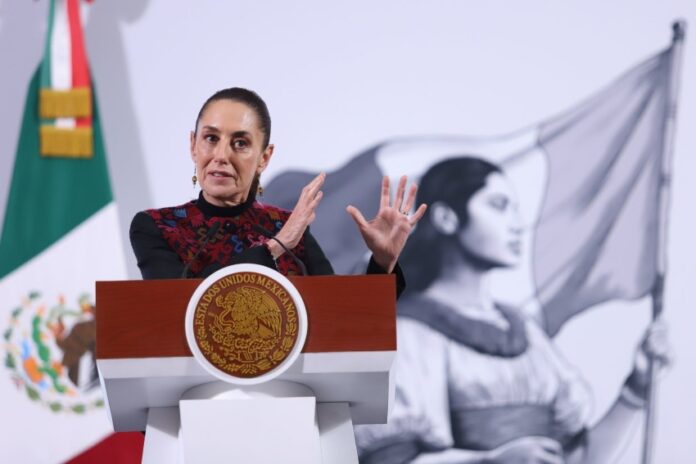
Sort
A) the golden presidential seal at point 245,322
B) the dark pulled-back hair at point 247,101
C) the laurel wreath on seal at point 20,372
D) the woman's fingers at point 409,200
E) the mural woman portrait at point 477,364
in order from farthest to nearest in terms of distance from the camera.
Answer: the mural woman portrait at point 477,364 < the laurel wreath on seal at point 20,372 < the dark pulled-back hair at point 247,101 < the woman's fingers at point 409,200 < the golden presidential seal at point 245,322

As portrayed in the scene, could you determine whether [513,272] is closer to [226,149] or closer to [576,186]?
[576,186]

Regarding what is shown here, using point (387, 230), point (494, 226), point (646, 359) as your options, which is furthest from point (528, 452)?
point (387, 230)

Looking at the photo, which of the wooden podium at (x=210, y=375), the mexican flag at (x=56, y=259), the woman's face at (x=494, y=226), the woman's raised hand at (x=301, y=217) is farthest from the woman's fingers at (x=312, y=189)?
the woman's face at (x=494, y=226)

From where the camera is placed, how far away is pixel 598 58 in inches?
158

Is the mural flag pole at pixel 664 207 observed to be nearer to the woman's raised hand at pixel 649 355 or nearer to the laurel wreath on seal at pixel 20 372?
the woman's raised hand at pixel 649 355

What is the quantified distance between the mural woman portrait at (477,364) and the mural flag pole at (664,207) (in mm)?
47

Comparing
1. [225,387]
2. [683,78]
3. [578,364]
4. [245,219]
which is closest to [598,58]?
[683,78]

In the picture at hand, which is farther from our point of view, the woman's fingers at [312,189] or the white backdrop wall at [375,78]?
the white backdrop wall at [375,78]

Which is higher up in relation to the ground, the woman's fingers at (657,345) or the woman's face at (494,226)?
the woman's face at (494,226)

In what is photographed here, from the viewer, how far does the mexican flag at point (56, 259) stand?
361 cm

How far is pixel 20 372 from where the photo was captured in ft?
11.8

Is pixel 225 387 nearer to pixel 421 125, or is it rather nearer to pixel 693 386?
pixel 421 125

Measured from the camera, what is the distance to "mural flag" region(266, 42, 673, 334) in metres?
3.88

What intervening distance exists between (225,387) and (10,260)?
7.22 ft
